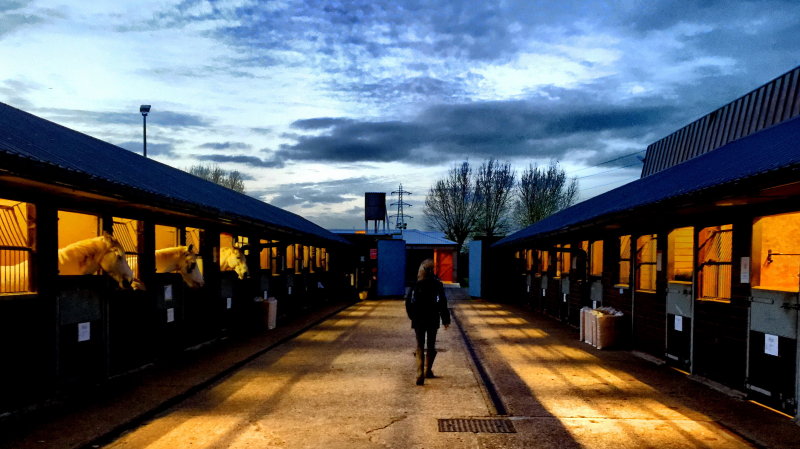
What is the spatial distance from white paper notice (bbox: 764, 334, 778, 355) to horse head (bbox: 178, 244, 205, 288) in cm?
910

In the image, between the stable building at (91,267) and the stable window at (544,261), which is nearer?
the stable building at (91,267)

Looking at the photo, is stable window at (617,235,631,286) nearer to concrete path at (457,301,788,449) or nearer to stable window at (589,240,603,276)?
stable window at (589,240,603,276)

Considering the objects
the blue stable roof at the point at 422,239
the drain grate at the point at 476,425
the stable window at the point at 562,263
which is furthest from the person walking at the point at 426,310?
the blue stable roof at the point at 422,239

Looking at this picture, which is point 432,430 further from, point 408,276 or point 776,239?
point 408,276

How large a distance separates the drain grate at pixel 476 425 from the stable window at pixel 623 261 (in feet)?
25.7

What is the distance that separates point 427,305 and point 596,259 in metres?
8.19

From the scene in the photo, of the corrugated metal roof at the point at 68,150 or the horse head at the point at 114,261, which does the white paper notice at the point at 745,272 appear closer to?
the corrugated metal roof at the point at 68,150

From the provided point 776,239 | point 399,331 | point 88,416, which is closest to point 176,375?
point 88,416

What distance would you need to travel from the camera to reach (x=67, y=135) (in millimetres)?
11430

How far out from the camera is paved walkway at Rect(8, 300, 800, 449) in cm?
607

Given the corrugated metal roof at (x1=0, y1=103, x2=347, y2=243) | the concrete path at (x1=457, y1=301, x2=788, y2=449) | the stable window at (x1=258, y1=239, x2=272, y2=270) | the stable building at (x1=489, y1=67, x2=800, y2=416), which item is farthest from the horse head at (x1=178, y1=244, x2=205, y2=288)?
the stable building at (x1=489, y1=67, x2=800, y2=416)

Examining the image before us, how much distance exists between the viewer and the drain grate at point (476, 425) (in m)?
6.38

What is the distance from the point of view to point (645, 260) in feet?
41.0

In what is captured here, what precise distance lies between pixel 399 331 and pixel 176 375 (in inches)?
292
